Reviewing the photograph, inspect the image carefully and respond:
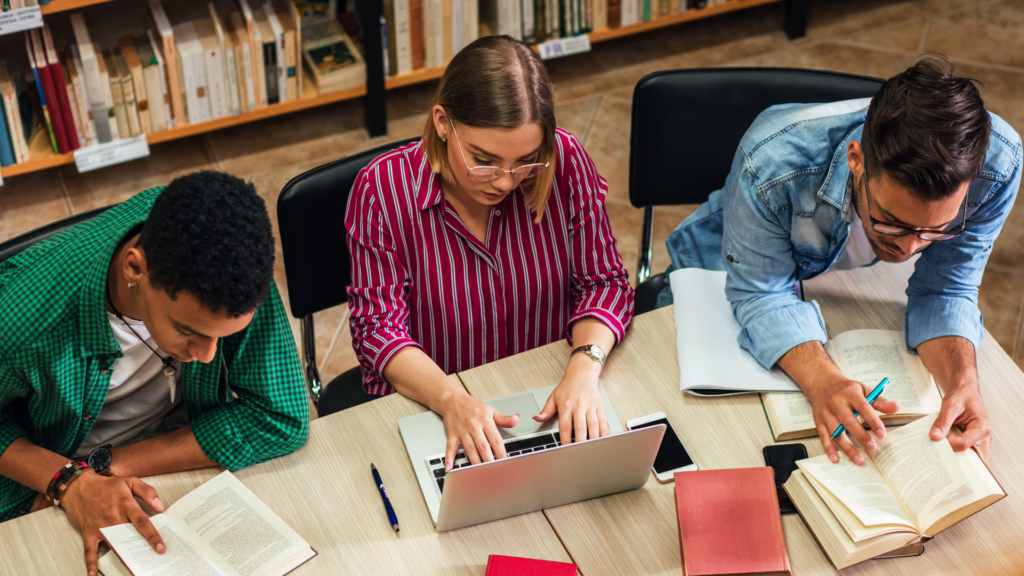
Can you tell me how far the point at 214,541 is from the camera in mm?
1326

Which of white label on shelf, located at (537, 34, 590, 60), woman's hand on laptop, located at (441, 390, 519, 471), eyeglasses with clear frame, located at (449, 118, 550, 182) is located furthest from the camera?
white label on shelf, located at (537, 34, 590, 60)

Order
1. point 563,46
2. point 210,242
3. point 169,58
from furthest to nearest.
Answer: point 563,46 < point 169,58 < point 210,242

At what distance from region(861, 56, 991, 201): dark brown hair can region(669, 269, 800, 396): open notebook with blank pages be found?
0.40 m

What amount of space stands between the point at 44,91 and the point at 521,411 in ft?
6.77

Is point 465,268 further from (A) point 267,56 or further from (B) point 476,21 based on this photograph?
(B) point 476,21

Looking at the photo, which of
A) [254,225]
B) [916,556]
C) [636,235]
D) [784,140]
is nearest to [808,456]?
[916,556]

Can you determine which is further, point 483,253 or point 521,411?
point 483,253

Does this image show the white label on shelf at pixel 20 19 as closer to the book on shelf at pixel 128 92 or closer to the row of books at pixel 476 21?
the book on shelf at pixel 128 92

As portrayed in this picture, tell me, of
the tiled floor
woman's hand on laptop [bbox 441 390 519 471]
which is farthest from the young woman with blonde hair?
the tiled floor

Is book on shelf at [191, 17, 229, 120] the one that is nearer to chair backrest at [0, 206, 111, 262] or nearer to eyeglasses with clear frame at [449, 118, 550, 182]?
chair backrest at [0, 206, 111, 262]

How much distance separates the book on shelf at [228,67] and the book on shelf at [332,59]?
0.95 feet

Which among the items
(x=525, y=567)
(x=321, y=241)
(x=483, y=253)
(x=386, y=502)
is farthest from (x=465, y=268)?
(x=525, y=567)

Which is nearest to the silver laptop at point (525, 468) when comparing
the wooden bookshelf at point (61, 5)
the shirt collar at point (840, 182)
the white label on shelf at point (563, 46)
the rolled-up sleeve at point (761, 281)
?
the rolled-up sleeve at point (761, 281)

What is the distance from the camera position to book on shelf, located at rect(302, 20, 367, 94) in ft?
10.5
